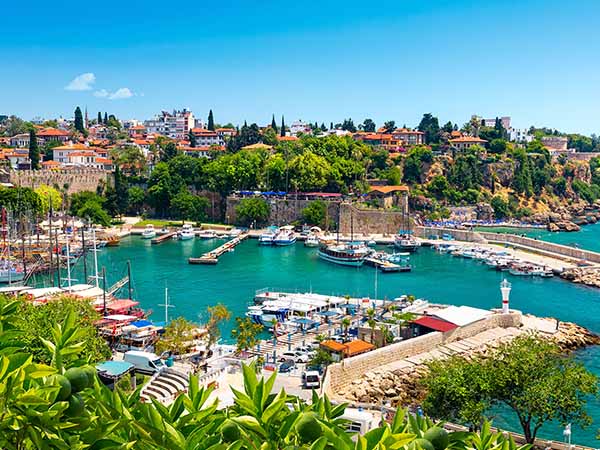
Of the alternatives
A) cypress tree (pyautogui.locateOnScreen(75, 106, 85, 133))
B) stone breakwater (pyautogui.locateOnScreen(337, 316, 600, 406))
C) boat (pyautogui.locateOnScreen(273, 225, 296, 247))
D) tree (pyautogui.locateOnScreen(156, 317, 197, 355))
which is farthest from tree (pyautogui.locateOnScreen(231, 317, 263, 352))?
cypress tree (pyautogui.locateOnScreen(75, 106, 85, 133))

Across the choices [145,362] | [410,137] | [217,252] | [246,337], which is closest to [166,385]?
[145,362]

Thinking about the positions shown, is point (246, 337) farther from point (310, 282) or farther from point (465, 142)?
point (465, 142)

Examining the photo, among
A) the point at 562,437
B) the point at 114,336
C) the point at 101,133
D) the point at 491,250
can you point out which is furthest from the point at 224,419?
the point at 101,133

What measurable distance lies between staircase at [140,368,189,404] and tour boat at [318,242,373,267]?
19.9m

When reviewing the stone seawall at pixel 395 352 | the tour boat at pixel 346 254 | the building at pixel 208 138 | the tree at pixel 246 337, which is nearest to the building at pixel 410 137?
the building at pixel 208 138

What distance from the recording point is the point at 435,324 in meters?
19.0

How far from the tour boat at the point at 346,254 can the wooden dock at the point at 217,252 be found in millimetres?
5489

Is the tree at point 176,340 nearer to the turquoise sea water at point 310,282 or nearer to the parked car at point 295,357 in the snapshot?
the parked car at point 295,357

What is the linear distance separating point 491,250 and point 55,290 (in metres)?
23.4

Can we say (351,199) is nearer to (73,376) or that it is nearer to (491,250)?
(491,250)

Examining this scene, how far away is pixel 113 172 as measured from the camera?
49031 millimetres

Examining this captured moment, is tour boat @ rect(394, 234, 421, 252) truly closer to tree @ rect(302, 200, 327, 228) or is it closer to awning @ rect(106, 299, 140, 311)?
tree @ rect(302, 200, 327, 228)

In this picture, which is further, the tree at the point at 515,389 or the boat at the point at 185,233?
the boat at the point at 185,233

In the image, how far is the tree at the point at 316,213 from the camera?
43.3 m
